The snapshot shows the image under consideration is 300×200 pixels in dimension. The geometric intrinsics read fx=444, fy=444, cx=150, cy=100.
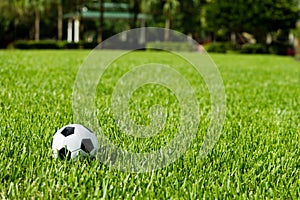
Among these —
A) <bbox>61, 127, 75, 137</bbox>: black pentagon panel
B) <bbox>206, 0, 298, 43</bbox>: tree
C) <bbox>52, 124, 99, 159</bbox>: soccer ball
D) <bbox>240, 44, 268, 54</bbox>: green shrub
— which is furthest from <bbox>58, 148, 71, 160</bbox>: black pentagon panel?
<bbox>206, 0, 298, 43</bbox>: tree

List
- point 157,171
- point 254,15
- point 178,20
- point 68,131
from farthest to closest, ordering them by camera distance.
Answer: point 178,20 < point 254,15 < point 68,131 < point 157,171

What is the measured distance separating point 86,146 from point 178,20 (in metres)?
59.7

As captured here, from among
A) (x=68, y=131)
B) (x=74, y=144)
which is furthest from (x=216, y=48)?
(x=74, y=144)

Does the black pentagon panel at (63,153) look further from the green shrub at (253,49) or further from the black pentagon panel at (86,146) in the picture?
the green shrub at (253,49)

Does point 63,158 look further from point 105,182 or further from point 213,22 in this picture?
point 213,22

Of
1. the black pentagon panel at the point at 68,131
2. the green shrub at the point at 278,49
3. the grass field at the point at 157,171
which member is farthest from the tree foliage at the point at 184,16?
the black pentagon panel at the point at 68,131

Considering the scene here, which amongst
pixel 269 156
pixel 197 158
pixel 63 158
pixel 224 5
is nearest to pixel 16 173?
pixel 63 158

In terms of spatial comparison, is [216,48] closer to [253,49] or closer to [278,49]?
[253,49]

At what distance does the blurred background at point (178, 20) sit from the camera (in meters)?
41.2

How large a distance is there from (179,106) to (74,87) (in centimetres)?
218

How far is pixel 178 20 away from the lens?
6144cm

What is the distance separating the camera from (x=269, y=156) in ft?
10.8

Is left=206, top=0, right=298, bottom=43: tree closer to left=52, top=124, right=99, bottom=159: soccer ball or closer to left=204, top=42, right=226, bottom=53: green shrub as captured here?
left=204, top=42, right=226, bottom=53: green shrub

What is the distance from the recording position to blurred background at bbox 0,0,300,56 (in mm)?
41250
